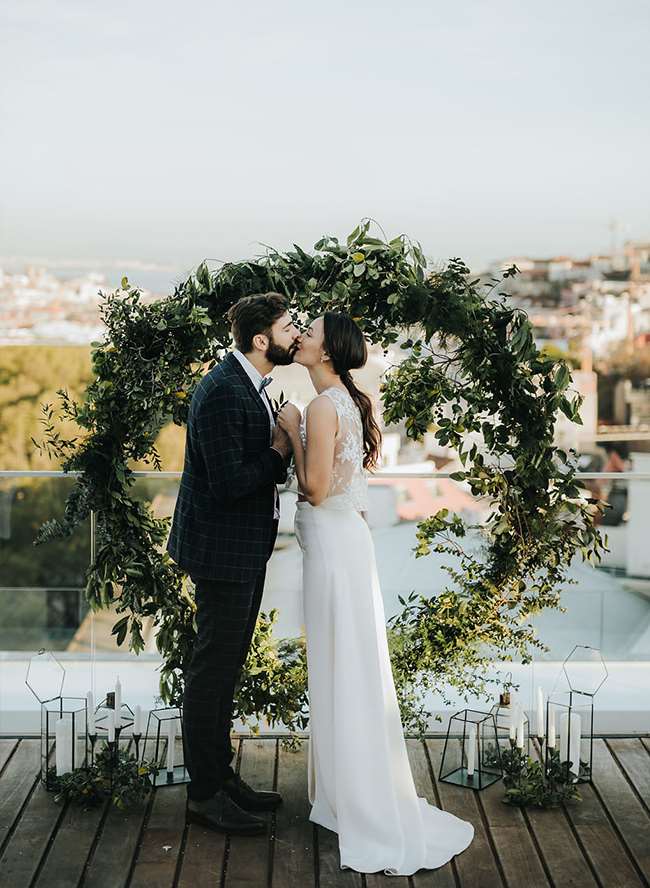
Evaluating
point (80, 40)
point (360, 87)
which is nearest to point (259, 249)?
point (360, 87)

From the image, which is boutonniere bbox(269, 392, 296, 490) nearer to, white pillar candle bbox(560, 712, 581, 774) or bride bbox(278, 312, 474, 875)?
bride bbox(278, 312, 474, 875)

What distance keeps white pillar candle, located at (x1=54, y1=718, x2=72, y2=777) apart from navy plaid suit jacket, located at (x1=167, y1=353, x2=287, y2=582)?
2.62 feet

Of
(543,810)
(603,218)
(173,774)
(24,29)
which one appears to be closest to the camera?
(543,810)

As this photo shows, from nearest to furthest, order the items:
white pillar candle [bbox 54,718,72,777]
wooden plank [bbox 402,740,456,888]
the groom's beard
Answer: wooden plank [bbox 402,740,456,888]
the groom's beard
white pillar candle [bbox 54,718,72,777]

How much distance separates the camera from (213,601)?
10.3 ft

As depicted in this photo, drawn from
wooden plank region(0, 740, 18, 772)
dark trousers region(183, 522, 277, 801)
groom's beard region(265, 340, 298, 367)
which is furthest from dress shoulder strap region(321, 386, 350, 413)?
wooden plank region(0, 740, 18, 772)

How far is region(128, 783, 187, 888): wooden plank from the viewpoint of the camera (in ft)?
9.70

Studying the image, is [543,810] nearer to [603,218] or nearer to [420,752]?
[420,752]

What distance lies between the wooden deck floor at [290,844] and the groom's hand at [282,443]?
1147 millimetres

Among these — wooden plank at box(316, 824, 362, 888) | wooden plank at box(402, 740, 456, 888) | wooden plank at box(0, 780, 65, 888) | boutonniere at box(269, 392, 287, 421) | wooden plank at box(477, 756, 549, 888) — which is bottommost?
wooden plank at box(0, 780, 65, 888)

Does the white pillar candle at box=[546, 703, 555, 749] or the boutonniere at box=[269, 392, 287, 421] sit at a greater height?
the boutonniere at box=[269, 392, 287, 421]

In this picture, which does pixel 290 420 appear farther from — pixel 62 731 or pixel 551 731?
pixel 551 731

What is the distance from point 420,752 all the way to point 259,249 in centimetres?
1326

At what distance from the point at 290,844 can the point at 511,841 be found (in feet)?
2.15
